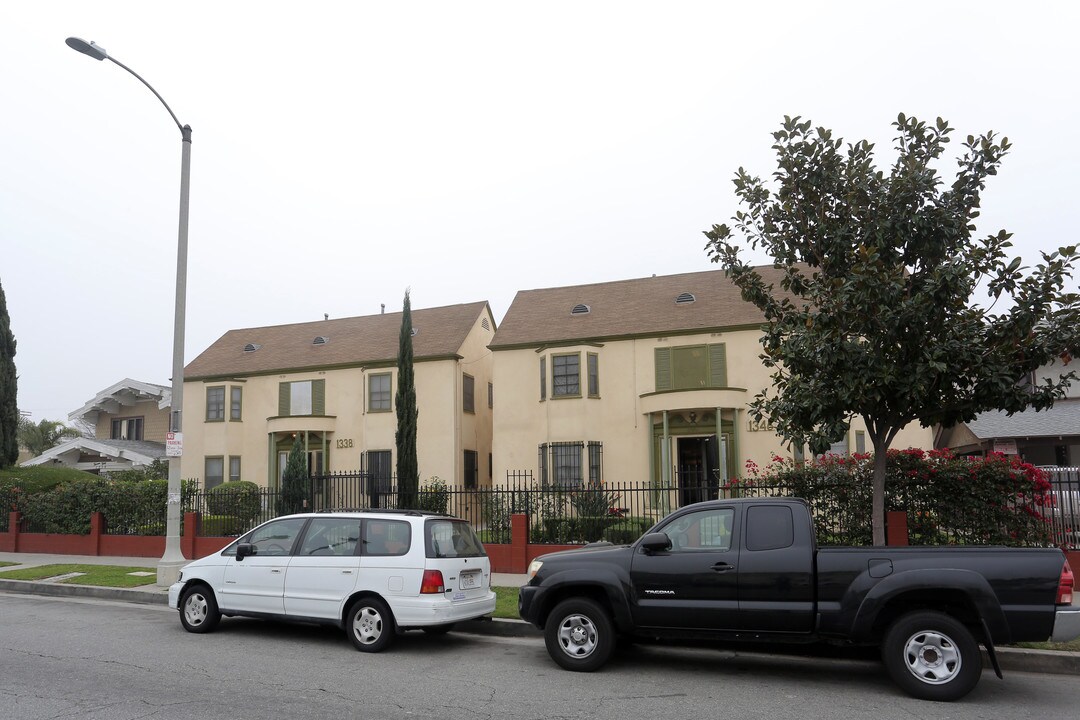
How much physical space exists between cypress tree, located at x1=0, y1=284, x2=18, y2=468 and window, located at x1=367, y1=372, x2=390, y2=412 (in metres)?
11.7

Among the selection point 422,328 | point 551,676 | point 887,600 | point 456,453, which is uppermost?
point 422,328

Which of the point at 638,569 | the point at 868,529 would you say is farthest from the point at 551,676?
the point at 868,529

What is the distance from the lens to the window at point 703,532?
7.94 m

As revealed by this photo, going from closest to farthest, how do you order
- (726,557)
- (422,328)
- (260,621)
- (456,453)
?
(726,557) < (260,621) < (456,453) < (422,328)

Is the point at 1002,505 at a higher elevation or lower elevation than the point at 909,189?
lower

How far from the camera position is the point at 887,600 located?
7098mm

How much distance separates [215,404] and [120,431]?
326 inches

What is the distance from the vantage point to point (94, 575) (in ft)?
50.3

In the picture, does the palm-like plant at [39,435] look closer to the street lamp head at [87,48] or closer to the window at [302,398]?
the window at [302,398]

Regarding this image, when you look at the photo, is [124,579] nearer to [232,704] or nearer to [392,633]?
[392,633]

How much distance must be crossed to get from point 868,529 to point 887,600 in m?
6.23

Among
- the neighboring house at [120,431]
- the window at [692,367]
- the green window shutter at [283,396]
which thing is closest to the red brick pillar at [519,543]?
the window at [692,367]

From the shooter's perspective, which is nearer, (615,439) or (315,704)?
(315,704)

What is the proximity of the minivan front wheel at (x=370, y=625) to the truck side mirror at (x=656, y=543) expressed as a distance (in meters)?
3.05
